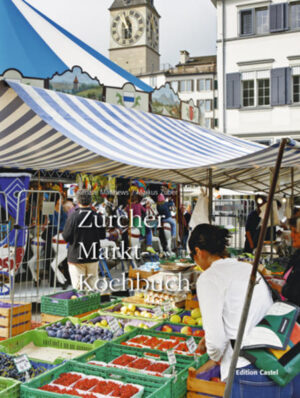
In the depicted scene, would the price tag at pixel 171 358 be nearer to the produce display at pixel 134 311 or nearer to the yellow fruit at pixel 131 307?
the produce display at pixel 134 311

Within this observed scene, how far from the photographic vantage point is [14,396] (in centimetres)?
260

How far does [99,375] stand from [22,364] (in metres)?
0.54

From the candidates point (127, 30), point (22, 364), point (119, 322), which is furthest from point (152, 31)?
point (22, 364)

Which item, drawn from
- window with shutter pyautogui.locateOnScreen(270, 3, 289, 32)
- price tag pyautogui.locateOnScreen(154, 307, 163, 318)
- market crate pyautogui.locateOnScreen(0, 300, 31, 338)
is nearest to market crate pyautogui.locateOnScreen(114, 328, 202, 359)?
price tag pyautogui.locateOnScreen(154, 307, 163, 318)

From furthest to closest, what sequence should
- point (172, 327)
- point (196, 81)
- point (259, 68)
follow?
1. point (196, 81)
2. point (259, 68)
3. point (172, 327)

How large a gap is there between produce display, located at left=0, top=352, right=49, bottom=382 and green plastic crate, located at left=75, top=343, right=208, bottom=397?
1.06 feet

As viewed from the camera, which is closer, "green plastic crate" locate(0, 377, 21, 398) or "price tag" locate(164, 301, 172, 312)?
"green plastic crate" locate(0, 377, 21, 398)

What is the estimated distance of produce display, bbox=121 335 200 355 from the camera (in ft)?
11.3

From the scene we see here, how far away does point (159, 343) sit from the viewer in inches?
141

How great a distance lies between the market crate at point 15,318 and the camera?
443cm

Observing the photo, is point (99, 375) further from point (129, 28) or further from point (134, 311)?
point (129, 28)

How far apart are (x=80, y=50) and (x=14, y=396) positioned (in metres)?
9.90

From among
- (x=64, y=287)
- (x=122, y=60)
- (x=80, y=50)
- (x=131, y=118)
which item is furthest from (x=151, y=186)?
(x=122, y=60)

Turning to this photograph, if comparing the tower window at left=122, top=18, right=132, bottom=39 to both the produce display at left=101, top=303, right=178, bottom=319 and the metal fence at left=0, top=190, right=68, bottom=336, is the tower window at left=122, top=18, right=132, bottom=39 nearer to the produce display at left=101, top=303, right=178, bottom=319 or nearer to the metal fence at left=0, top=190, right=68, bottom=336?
the metal fence at left=0, top=190, right=68, bottom=336
